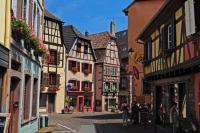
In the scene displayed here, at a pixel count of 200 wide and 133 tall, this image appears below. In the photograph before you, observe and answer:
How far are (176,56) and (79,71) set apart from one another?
126ft

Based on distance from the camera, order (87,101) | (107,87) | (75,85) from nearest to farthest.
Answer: (75,85) → (87,101) → (107,87)

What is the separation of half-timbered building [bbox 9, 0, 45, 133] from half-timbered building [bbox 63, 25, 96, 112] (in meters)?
36.7

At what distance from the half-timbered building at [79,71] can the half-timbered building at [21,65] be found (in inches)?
1446

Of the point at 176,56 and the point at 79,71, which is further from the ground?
the point at 79,71

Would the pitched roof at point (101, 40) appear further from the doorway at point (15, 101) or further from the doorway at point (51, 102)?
the doorway at point (15, 101)

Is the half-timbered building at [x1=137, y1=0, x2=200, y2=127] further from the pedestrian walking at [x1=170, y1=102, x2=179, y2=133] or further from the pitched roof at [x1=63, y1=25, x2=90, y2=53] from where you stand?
the pitched roof at [x1=63, y1=25, x2=90, y2=53]

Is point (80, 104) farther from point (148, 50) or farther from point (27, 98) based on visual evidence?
point (27, 98)

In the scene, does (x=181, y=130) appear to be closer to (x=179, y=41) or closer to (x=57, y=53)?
(x=179, y=41)

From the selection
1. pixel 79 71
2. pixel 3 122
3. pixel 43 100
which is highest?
pixel 79 71

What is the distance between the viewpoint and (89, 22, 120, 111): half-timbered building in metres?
61.3

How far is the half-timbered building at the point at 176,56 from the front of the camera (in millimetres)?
16312

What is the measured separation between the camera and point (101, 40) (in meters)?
63.6

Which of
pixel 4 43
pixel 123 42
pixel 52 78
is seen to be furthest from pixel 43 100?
pixel 4 43

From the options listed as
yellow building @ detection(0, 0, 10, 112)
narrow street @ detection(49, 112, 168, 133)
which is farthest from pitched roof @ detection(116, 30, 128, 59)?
yellow building @ detection(0, 0, 10, 112)
